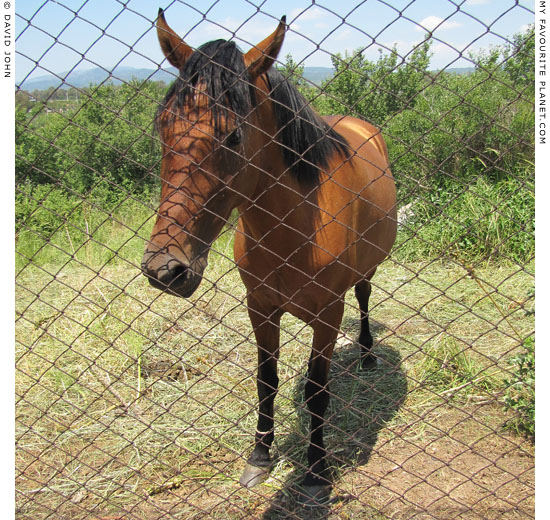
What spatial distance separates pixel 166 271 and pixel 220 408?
6.43 feet

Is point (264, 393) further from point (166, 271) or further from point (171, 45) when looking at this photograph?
point (171, 45)

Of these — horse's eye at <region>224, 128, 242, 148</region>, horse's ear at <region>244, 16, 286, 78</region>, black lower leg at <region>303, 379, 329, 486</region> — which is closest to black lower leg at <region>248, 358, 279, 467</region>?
black lower leg at <region>303, 379, 329, 486</region>

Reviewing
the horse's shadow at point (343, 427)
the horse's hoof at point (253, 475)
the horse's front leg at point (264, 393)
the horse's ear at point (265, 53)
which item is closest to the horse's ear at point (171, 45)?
the horse's ear at point (265, 53)

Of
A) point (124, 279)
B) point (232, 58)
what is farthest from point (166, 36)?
point (124, 279)

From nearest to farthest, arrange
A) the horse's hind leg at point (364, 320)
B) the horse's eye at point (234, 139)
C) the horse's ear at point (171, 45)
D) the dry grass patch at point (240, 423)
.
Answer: the horse's eye at point (234, 139)
the horse's ear at point (171, 45)
the dry grass patch at point (240, 423)
the horse's hind leg at point (364, 320)

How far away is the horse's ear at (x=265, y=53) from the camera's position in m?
1.60

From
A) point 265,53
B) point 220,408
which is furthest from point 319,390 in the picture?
point 265,53

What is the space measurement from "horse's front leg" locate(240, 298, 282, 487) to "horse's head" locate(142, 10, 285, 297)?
0.97 m

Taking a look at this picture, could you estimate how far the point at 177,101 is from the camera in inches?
61.8

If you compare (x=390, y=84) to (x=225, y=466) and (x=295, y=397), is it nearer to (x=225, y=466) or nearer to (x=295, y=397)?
(x=295, y=397)

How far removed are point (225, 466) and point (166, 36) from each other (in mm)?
2240

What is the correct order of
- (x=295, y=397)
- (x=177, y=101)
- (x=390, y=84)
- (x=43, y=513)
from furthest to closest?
(x=390, y=84) → (x=295, y=397) → (x=43, y=513) → (x=177, y=101)

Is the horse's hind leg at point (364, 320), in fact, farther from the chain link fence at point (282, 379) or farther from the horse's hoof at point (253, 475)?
the horse's hoof at point (253, 475)

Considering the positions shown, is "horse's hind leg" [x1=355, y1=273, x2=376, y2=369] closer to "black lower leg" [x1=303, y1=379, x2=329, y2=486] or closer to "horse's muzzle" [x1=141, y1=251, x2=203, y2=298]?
"black lower leg" [x1=303, y1=379, x2=329, y2=486]
